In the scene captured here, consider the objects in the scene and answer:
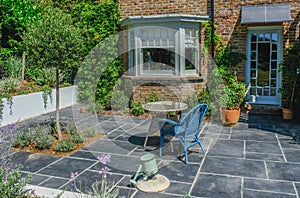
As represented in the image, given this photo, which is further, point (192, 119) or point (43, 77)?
point (43, 77)

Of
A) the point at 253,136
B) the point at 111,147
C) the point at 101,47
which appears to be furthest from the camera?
the point at 101,47

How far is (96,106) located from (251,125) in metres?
4.55

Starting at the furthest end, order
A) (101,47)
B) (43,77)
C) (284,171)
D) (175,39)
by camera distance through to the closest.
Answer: (43,77) < (101,47) < (175,39) < (284,171)

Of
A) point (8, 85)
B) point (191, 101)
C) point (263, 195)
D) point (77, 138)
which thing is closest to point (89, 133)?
point (77, 138)

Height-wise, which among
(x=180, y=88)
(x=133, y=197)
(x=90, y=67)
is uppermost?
(x=90, y=67)

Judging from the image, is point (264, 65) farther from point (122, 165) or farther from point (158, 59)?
point (122, 165)

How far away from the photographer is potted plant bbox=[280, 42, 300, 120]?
7742 mm

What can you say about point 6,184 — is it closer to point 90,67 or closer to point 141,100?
point 141,100

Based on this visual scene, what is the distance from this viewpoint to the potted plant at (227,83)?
7.68 m

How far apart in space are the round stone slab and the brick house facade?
4.57 meters

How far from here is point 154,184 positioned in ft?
13.7

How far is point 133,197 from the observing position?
12.9 ft

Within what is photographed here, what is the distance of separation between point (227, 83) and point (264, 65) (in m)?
1.20

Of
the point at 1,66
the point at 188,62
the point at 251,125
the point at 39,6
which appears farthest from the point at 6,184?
the point at 39,6
